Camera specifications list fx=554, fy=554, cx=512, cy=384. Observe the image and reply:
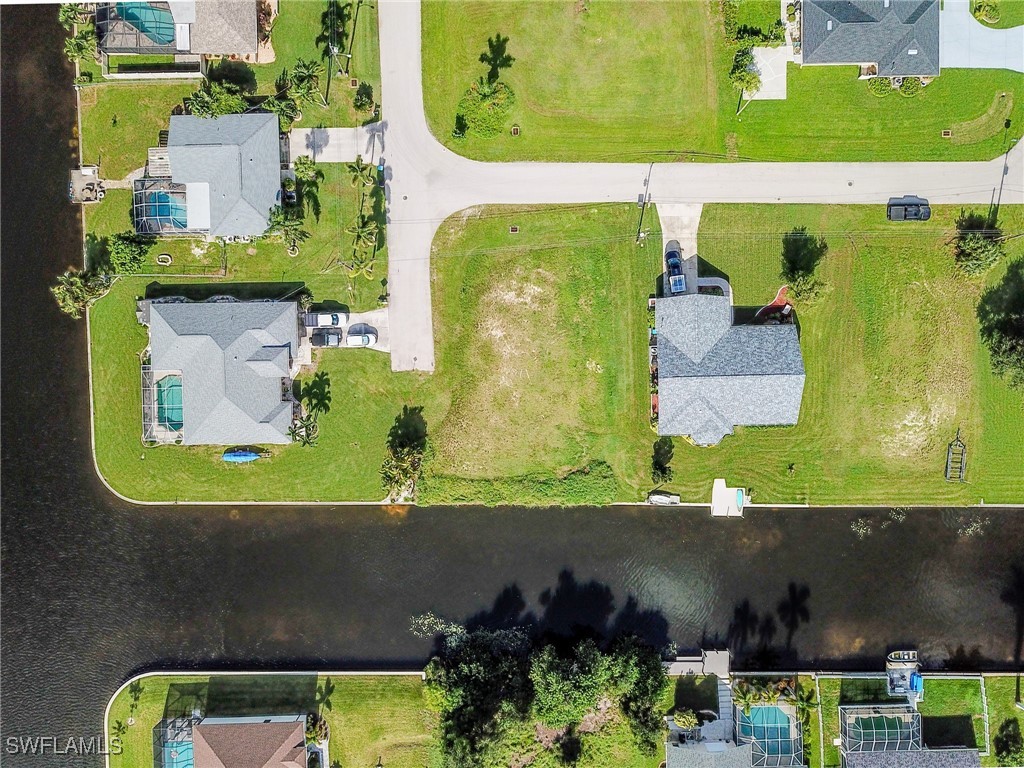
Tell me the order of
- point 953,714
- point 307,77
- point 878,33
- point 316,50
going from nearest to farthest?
point 878,33, point 307,77, point 316,50, point 953,714

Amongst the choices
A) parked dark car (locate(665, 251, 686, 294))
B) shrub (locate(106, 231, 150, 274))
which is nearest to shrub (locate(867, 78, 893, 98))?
parked dark car (locate(665, 251, 686, 294))

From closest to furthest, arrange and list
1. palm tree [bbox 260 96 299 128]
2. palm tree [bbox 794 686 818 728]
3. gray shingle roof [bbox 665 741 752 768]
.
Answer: gray shingle roof [bbox 665 741 752 768] → palm tree [bbox 260 96 299 128] → palm tree [bbox 794 686 818 728]

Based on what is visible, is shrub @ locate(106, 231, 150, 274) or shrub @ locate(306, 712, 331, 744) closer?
shrub @ locate(106, 231, 150, 274)

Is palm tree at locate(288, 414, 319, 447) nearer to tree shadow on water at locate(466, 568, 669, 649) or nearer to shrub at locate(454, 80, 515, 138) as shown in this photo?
tree shadow on water at locate(466, 568, 669, 649)

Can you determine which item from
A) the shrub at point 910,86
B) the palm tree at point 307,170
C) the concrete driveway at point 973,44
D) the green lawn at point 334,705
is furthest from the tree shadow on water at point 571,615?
the concrete driveway at point 973,44

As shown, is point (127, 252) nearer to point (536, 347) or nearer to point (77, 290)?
point (77, 290)

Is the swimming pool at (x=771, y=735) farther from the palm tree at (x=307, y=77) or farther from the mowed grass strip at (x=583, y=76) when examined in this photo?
the palm tree at (x=307, y=77)

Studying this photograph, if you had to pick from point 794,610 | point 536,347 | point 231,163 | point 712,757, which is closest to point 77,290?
point 231,163

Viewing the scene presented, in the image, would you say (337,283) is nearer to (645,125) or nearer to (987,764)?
(645,125)
